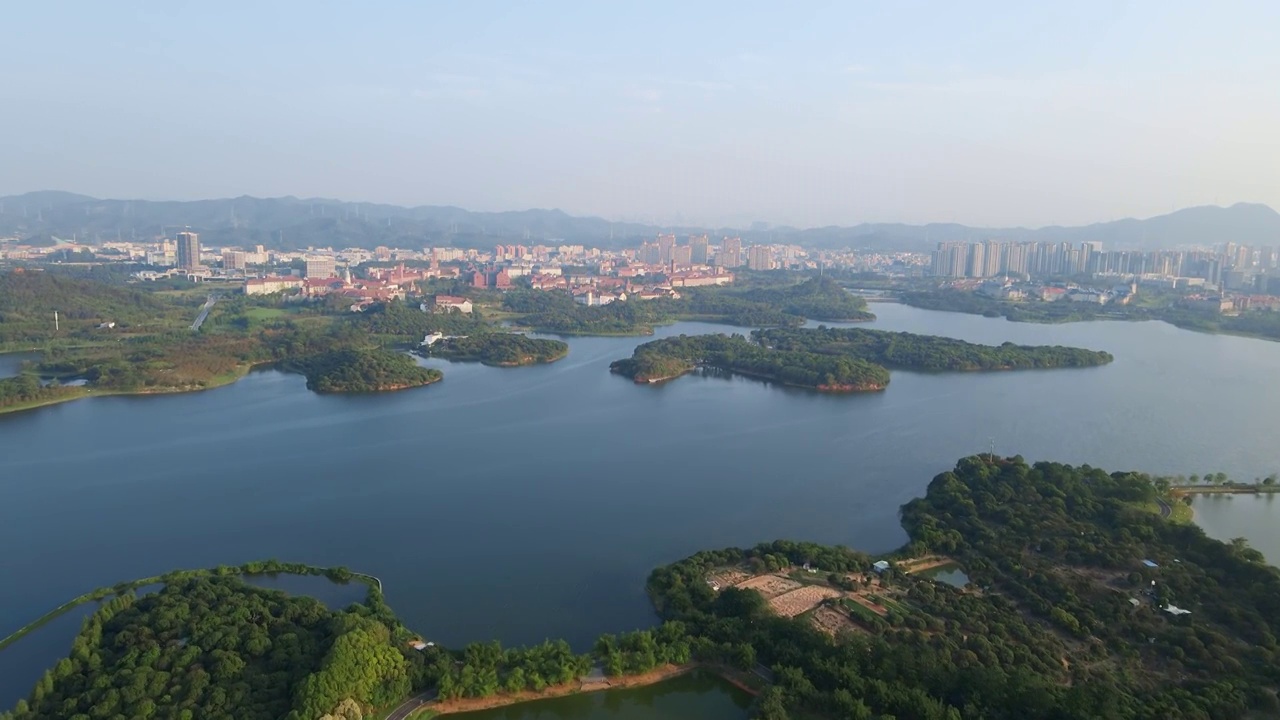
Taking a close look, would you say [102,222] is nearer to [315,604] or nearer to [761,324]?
[761,324]

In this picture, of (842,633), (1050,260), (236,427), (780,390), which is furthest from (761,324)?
(1050,260)

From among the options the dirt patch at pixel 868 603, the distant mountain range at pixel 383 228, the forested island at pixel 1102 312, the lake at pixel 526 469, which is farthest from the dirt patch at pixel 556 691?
the distant mountain range at pixel 383 228

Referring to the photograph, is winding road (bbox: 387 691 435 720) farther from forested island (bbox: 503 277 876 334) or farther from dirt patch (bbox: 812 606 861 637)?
forested island (bbox: 503 277 876 334)

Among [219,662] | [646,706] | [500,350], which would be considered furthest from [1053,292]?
[219,662]

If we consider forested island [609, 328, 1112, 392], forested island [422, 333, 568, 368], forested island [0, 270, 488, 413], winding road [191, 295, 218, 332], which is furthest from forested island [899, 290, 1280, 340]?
winding road [191, 295, 218, 332]

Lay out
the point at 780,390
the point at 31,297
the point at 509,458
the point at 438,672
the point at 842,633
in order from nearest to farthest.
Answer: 1. the point at 438,672
2. the point at 842,633
3. the point at 509,458
4. the point at 780,390
5. the point at 31,297

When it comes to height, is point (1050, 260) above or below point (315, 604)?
above

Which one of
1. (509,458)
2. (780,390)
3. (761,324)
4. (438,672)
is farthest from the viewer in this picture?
(761,324)
